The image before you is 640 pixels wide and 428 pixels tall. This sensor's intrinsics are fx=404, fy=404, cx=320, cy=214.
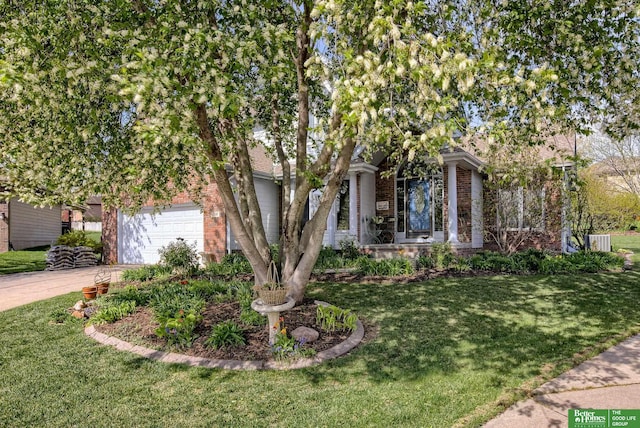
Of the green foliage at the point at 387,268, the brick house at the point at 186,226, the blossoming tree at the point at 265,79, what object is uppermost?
the blossoming tree at the point at 265,79

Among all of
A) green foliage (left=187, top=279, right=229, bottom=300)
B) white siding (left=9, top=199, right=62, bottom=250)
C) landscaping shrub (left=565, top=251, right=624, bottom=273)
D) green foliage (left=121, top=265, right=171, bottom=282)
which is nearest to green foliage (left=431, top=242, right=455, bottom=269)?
landscaping shrub (left=565, top=251, right=624, bottom=273)

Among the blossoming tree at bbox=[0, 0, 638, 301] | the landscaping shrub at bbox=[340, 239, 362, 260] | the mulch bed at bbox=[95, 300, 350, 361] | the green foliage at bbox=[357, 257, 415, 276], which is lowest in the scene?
the mulch bed at bbox=[95, 300, 350, 361]

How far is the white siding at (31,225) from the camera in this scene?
2036 centimetres

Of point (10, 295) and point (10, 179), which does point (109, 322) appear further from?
point (10, 295)

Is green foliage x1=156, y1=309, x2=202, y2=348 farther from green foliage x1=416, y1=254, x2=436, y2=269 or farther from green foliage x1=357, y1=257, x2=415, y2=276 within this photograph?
green foliage x1=416, y1=254, x2=436, y2=269

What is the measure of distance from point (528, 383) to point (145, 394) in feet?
12.2

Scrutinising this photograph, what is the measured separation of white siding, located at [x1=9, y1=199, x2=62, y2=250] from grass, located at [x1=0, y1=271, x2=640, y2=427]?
54.9ft

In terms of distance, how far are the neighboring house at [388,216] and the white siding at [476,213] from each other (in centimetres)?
3

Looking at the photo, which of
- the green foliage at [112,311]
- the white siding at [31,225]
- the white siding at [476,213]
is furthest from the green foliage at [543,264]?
the white siding at [31,225]

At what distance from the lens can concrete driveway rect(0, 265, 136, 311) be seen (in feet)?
28.6

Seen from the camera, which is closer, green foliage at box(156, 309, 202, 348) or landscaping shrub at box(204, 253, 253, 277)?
green foliage at box(156, 309, 202, 348)

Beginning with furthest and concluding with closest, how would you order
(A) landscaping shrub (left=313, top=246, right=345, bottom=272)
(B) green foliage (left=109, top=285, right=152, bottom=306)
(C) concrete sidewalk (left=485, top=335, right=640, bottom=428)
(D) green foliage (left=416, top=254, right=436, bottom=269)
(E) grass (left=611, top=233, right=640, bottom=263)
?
(E) grass (left=611, top=233, right=640, bottom=263) < (A) landscaping shrub (left=313, top=246, right=345, bottom=272) < (D) green foliage (left=416, top=254, right=436, bottom=269) < (B) green foliage (left=109, top=285, right=152, bottom=306) < (C) concrete sidewalk (left=485, top=335, right=640, bottom=428)

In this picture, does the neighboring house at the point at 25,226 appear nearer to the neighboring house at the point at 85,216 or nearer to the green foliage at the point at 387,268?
the neighboring house at the point at 85,216

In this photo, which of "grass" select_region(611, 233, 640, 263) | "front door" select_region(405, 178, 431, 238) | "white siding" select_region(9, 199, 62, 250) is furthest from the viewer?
"white siding" select_region(9, 199, 62, 250)
